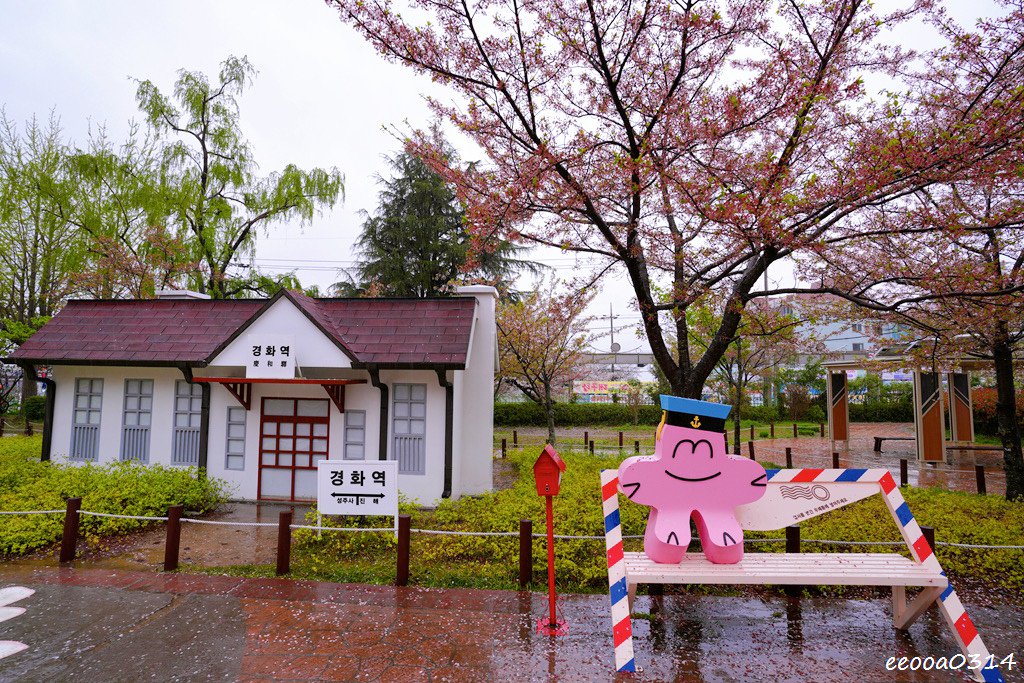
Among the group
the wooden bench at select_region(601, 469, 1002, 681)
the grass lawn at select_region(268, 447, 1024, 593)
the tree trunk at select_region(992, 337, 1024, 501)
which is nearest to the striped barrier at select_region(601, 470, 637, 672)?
the wooden bench at select_region(601, 469, 1002, 681)

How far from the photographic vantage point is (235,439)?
10.7 m

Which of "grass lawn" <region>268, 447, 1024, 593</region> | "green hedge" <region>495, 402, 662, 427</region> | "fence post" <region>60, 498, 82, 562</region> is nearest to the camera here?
"grass lawn" <region>268, 447, 1024, 593</region>

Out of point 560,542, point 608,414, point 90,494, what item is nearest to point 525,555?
point 560,542

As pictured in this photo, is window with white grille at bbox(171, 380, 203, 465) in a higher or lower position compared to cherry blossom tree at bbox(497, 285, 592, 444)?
lower

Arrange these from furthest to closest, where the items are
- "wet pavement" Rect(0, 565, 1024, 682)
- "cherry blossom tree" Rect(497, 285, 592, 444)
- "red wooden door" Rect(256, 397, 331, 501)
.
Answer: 1. "cherry blossom tree" Rect(497, 285, 592, 444)
2. "red wooden door" Rect(256, 397, 331, 501)
3. "wet pavement" Rect(0, 565, 1024, 682)

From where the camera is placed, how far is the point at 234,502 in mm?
10461

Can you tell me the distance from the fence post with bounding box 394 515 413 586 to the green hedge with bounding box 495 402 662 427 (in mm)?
24040

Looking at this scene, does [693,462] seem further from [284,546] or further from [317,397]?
[317,397]

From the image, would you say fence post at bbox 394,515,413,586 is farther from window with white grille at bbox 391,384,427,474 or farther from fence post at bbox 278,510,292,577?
window with white grille at bbox 391,384,427,474

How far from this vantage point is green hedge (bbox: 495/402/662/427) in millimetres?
30438

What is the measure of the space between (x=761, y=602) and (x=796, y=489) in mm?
1572

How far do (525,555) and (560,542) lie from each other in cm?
78

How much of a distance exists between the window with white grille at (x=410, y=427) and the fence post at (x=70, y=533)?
479 centimetres

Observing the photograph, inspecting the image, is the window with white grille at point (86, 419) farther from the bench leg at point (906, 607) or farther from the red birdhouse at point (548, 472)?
the bench leg at point (906, 607)
